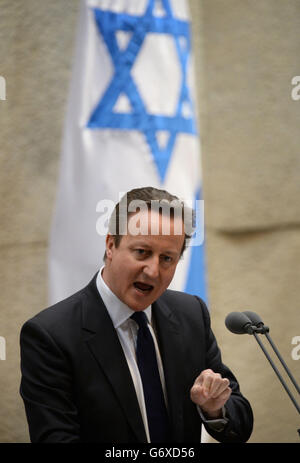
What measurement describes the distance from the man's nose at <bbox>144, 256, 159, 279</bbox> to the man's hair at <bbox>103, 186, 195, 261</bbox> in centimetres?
12

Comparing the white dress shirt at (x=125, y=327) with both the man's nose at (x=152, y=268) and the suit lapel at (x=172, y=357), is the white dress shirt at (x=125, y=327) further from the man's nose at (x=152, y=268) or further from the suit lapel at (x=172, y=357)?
the man's nose at (x=152, y=268)

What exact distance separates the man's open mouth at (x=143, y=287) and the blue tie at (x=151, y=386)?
101 millimetres

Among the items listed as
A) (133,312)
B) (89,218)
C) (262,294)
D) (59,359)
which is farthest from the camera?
(262,294)

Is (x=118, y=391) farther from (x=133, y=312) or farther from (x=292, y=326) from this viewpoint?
(x=292, y=326)

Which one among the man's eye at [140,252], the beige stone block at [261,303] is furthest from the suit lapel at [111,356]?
the beige stone block at [261,303]

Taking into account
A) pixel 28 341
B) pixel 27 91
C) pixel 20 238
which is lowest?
pixel 28 341

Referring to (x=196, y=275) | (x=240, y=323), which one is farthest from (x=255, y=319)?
(x=196, y=275)

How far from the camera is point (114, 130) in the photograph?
87.7 inches

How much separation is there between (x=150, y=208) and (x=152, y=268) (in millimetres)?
172

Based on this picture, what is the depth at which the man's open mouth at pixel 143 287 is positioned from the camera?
5.24 ft

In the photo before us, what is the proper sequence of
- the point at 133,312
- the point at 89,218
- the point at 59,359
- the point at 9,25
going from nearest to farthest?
the point at 59,359 < the point at 133,312 < the point at 89,218 < the point at 9,25

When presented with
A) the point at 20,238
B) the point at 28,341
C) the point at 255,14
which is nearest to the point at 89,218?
the point at 20,238

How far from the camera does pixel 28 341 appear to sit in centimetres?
160

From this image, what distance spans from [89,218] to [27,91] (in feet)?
2.09
